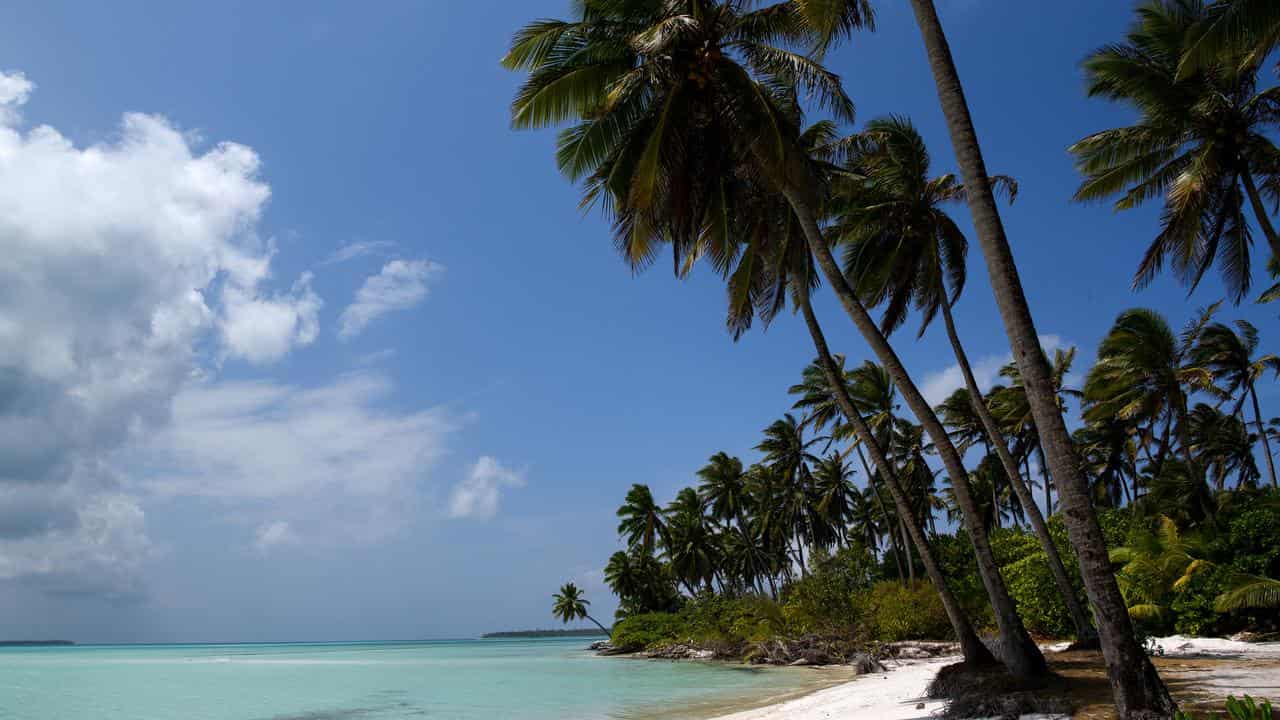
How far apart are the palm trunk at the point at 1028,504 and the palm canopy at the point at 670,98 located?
6038 mm

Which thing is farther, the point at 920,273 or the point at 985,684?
the point at 920,273

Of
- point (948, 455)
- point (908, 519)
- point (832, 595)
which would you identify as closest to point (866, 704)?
point (908, 519)

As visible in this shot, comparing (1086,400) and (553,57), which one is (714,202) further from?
(1086,400)

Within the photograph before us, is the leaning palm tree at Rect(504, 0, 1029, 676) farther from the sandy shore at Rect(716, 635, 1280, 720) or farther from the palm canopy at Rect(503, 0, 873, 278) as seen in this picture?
the sandy shore at Rect(716, 635, 1280, 720)

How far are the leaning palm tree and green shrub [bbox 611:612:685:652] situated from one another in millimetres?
38327

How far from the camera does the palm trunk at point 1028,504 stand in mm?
12664

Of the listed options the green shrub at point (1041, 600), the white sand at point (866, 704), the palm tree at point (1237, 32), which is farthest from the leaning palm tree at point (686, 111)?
the green shrub at point (1041, 600)

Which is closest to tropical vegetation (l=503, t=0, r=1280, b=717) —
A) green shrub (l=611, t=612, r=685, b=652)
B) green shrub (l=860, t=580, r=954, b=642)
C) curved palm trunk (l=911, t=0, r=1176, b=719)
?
curved palm trunk (l=911, t=0, r=1176, b=719)

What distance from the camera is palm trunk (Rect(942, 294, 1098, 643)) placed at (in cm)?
1266

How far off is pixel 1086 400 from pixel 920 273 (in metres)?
13.3

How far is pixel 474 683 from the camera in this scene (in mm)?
28844

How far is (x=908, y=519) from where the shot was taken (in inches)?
473

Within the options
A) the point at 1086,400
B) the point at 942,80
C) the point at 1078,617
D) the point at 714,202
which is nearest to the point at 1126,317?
the point at 1086,400

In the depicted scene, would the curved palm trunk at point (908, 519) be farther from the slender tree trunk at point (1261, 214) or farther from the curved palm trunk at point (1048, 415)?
the slender tree trunk at point (1261, 214)
